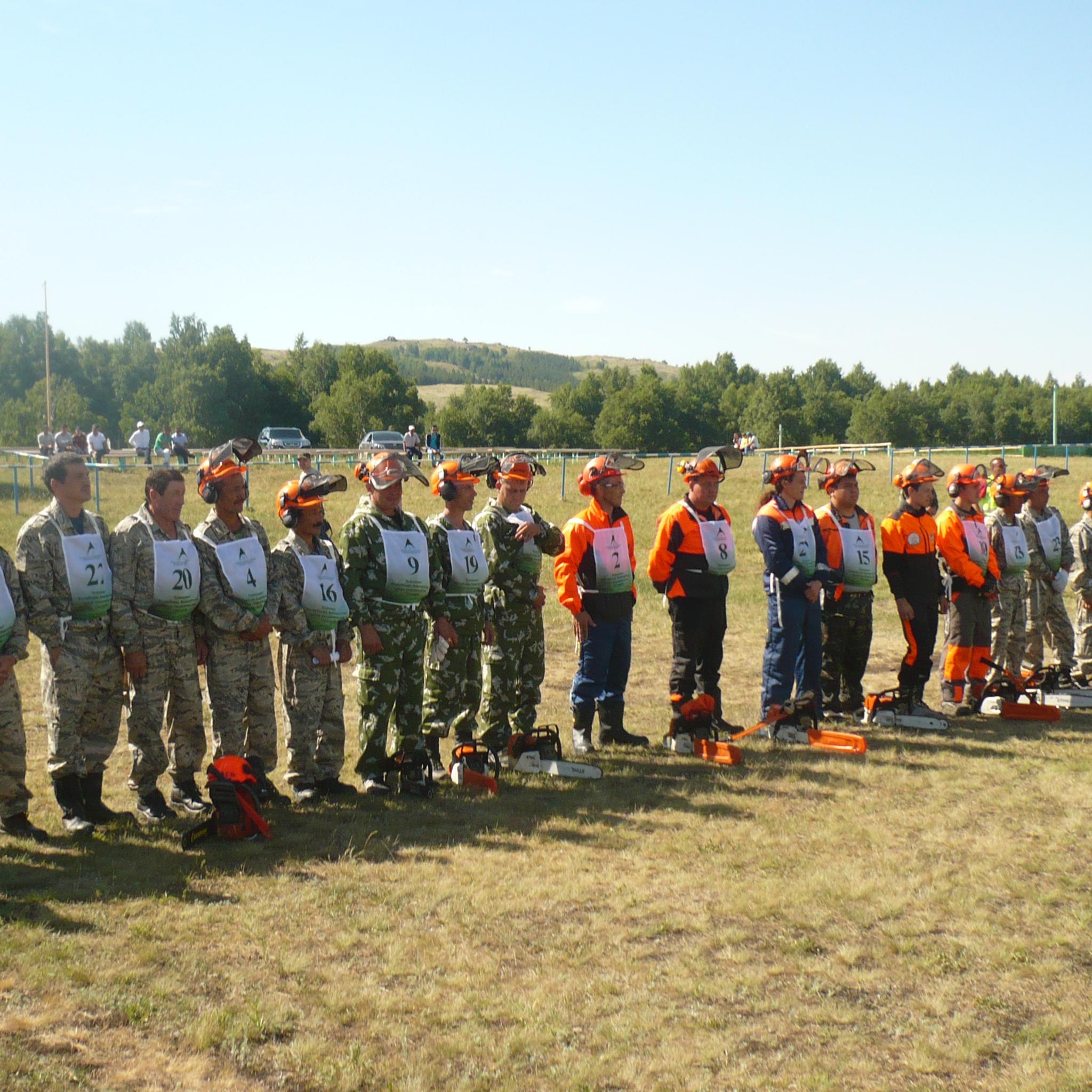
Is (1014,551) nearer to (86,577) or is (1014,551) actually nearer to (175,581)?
(175,581)

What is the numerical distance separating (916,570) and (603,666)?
9.81 feet

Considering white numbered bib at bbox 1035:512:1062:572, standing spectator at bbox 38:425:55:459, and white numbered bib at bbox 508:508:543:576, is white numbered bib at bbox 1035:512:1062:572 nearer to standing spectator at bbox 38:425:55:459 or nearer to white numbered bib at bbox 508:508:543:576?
white numbered bib at bbox 508:508:543:576

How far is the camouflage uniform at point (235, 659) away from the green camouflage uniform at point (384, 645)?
578 millimetres

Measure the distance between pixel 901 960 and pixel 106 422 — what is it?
105 m

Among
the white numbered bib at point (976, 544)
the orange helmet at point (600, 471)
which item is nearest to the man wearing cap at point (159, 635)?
the orange helmet at point (600, 471)

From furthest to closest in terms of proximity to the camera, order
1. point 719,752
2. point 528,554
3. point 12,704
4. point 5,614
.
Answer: point 719,752 < point 528,554 < point 12,704 < point 5,614

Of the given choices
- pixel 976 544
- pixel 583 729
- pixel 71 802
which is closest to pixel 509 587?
pixel 583 729

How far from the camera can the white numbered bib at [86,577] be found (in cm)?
620

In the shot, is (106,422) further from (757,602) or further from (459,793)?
(459,793)

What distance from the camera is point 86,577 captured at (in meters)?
6.23

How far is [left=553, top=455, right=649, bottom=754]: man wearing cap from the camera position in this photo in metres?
8.48

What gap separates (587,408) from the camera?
116875 millimetres

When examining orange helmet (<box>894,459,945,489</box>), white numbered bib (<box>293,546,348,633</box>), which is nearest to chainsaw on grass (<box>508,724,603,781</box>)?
white numbered bib (<box>293,546,348,633</box>)

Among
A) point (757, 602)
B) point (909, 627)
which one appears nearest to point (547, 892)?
point (909, 627)
